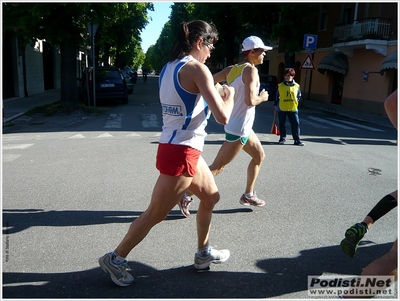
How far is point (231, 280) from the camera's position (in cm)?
310

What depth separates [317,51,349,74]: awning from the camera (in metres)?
22.8

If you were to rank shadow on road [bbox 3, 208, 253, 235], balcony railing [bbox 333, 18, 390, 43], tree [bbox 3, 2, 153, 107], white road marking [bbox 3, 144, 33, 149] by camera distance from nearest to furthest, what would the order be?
shadow on road [bbox 3, 208, 253, 235] < white road marking [bbox 3, 144, 33, 149] < tree [bbox 3, 2, 153, 107] < balcony railing [bbox 333, 18, 390, 43]

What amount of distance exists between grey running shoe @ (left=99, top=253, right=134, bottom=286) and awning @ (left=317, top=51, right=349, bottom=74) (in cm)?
2214

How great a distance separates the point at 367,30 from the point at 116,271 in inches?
819

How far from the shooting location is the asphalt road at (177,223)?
10.0ft

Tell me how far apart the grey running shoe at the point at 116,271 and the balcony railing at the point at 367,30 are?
2027 centimetres

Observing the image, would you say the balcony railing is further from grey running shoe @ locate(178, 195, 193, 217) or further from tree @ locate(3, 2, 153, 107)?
grey running shoe @ locate(178, 195, 193, 217)

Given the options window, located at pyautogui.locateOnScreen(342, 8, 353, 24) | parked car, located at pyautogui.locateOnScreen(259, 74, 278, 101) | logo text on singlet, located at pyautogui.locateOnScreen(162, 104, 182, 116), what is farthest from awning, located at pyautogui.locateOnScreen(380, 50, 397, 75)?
logo text on singlet, located at pyautogui.locateOnScreen(162, 104, 182, 116)

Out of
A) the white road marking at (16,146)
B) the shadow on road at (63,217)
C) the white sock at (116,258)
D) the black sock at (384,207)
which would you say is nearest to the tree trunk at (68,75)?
the white road marking at (16,146)

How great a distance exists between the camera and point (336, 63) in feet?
74.9

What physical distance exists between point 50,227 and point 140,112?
12344 mm

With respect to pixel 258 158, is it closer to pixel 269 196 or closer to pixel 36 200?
pixel 269 196

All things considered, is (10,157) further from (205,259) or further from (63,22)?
(63,22)

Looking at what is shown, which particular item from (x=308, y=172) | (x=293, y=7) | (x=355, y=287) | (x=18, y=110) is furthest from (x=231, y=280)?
(x=293, y=7)
